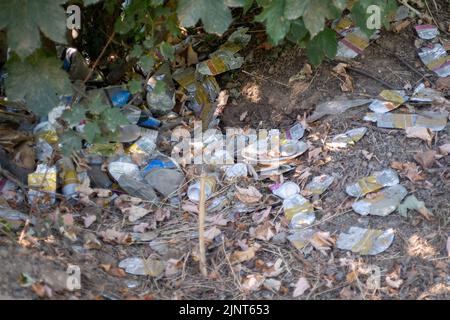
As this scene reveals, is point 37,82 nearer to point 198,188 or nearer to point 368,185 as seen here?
point 198,188

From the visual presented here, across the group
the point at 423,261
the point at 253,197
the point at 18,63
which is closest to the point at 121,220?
the point at 253,197

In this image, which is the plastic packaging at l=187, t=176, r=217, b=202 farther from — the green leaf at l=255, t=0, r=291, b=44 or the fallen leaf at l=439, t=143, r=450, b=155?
the fallen leaf at l=439, t=143, r=450, b=155

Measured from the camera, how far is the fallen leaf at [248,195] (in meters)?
2.84

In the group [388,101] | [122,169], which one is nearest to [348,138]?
[388,101]

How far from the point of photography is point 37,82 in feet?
8.45

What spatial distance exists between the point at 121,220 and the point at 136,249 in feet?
0.69

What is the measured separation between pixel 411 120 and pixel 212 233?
1033 millimetres

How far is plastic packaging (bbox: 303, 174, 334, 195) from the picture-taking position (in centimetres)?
280

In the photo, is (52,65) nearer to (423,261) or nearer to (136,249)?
(136,249)

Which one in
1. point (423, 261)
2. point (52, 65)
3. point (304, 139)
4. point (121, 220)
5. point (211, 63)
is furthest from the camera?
point (211, 63)

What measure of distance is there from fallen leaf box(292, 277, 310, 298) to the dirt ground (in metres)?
0.02

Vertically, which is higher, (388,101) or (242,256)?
(388,101)

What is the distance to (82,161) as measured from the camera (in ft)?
9.81

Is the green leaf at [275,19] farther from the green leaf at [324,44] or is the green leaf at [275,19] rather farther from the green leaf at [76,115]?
the green leaf at [76,115]
